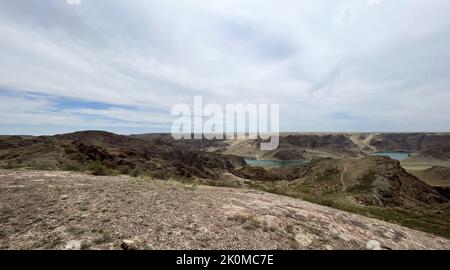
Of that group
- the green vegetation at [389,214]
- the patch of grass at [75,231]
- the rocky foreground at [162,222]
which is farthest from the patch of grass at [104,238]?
the green vegetation at [389,214]

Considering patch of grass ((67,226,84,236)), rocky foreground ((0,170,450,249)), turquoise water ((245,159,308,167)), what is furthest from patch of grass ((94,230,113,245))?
turquoise water ((245,159,308,167))

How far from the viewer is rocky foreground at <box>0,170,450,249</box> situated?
7488 mm

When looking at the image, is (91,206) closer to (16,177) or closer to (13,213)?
(13,213)

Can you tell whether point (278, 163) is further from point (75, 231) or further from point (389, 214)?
point (75, 231)

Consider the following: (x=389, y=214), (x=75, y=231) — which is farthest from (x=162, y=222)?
(x=389, y=214)

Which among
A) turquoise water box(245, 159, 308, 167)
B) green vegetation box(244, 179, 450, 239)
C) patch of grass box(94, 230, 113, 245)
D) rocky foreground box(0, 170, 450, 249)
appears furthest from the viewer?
turquoise water box(245, 159, 308, 167)

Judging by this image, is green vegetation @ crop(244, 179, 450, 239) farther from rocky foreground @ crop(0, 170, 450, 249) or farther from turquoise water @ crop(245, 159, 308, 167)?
turquoise water @ crop(245, 159, 308, 167)

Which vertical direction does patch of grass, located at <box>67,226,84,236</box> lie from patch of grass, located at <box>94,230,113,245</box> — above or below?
above

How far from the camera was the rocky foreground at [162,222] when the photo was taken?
295 inches

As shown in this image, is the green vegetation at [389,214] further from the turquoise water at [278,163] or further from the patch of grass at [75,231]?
the turquoise water at [278,163]

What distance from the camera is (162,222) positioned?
351 inches

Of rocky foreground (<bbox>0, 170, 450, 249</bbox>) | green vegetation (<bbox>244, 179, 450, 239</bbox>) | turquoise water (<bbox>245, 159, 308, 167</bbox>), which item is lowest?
turquoise water (<bbox>245, 159, 308, 167</bbox>)
